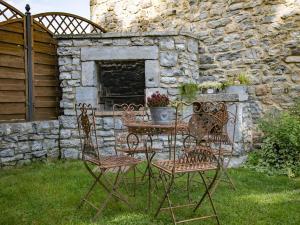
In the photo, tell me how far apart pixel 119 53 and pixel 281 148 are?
297 centimetres

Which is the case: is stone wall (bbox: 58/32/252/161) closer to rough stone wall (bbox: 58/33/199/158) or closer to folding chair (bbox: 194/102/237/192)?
rough stone wall (bbox: 58/33/199/158)

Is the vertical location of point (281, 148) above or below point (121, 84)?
below

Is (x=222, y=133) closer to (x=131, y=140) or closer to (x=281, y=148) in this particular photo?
(x=131, y=140)

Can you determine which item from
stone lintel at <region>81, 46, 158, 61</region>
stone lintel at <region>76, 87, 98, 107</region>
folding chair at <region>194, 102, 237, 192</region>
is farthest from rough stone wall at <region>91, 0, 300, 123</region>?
stone lintel at <region>76, 87, 98, 107</region>

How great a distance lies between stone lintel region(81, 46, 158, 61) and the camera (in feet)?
19.3

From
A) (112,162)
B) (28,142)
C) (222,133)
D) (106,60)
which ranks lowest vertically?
(28,142)

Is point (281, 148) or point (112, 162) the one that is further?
point (281, 148)

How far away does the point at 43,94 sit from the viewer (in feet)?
19.8

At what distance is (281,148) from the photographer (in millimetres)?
5219

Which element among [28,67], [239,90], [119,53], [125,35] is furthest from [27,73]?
[239,90]

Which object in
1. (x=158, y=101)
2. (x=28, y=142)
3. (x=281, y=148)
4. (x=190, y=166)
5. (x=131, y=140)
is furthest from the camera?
(x=28, y=142)

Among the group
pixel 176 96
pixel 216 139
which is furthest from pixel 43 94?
pixel 216 139

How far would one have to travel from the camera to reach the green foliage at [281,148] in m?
4.90

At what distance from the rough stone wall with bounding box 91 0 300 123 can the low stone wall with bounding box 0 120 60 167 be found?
113 inches
